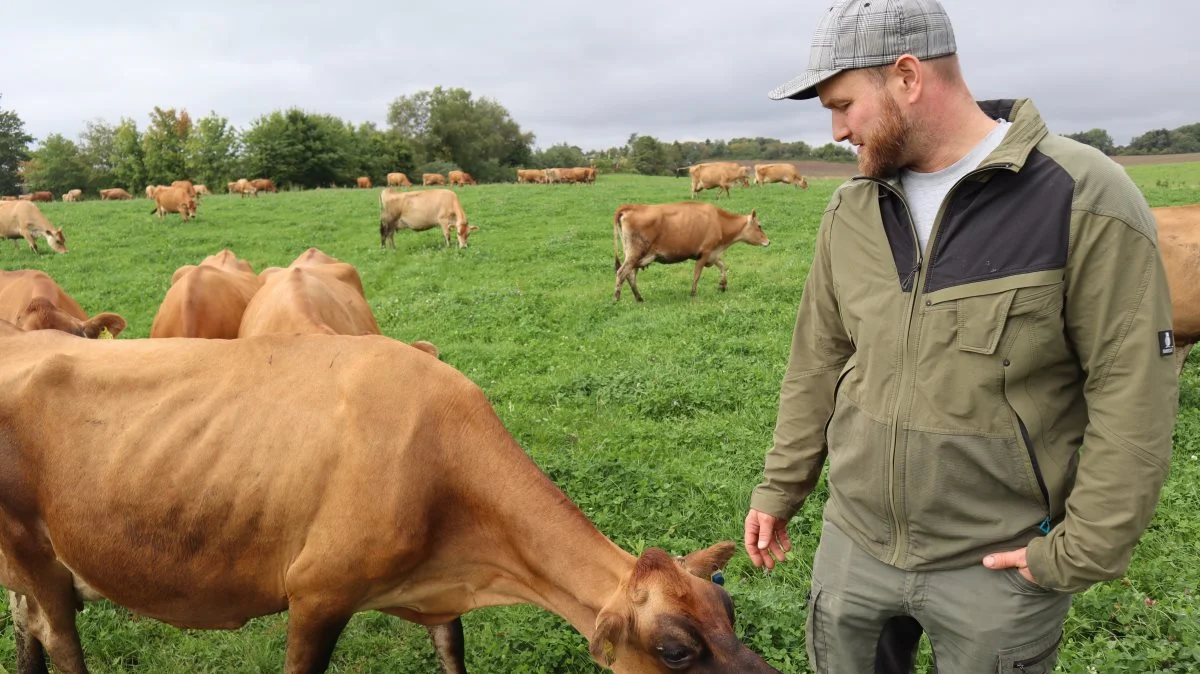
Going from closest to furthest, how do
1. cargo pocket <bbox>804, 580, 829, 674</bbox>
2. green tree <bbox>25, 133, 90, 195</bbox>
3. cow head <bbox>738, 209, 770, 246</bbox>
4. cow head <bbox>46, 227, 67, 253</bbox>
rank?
cargo pocket <bbox>804, 580, 829, 674</bbox> < cow head <bbox>738, 209, 770, 246</bbox> < cow head <bbox>46, 227, 67, 253</bbox> < green tree <bbox>25, 133, 90, 195</bbox>

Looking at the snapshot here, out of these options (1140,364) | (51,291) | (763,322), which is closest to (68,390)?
(1140,364)

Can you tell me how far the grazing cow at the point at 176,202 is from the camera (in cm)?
2555

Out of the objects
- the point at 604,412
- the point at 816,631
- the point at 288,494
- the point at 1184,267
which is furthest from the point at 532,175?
the point at 816,631

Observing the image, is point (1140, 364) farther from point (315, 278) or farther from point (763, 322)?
point (763, 322)

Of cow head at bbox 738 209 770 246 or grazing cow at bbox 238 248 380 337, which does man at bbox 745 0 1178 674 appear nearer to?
grazing cow at bbox 238 248 380 337

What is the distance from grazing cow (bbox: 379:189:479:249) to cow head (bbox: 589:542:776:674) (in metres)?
19.8

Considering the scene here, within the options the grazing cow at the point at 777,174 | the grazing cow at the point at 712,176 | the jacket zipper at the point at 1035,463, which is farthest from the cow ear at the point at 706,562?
the grazing cow at the point at 777,174

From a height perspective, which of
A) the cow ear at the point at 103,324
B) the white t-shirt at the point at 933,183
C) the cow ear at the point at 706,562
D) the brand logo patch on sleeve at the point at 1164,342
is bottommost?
the cow ear at the point at 706,562

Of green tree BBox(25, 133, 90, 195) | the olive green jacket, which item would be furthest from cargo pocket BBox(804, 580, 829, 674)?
green tree BBox(25, 133, 90, 195)

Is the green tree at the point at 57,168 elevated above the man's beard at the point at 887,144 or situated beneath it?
elevated above

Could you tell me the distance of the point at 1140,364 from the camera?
1.95 m

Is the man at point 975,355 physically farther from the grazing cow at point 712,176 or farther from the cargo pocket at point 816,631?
the grazing cow at point 712,176

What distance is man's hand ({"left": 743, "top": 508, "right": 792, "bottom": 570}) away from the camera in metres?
2.97

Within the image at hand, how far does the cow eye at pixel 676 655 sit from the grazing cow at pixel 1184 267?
21.4ft
